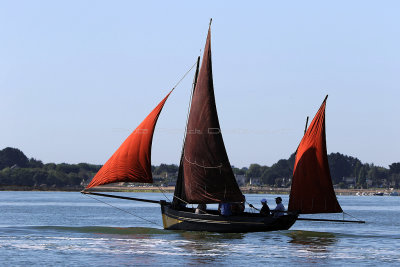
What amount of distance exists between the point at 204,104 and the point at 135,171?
6.00m

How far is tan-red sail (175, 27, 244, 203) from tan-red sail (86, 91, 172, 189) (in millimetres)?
2571

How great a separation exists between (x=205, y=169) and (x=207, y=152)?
1078 millimetres

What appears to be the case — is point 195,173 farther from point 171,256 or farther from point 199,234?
point 171,256

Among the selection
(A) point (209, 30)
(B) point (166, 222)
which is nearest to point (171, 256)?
(B) point (166, 222)

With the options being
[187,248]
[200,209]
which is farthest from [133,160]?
[187,248]

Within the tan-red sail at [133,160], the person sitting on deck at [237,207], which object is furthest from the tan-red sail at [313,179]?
the tan-red sail at [133,160]

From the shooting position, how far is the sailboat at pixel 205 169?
166 ft

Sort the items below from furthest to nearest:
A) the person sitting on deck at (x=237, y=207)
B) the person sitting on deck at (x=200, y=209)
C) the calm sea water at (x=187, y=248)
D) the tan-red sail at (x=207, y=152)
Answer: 1. the person sitting on deck at (x=237, y=207)
2. the person sitting on deck at (x=200, y=209)
3. the tan-red sail at (x=207, y=152)
4. the calm sea water at (x=187, y=248)

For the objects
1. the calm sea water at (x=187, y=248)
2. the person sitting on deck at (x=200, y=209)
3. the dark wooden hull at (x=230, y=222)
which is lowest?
the calm sea water at (x=187, y=248)

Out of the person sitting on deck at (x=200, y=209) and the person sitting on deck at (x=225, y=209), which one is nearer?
the person sitting on deck at (x=225, y=209)

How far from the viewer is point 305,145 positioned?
2069 inches

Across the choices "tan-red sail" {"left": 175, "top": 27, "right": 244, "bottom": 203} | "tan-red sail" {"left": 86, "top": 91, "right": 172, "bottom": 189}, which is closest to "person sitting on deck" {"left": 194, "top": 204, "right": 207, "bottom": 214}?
"tan-red sail" {"left": 175, "top": 27, "right": 244, "bottom": 203}

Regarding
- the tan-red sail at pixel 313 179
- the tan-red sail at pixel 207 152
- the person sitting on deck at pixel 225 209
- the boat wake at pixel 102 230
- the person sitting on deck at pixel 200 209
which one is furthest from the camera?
the boat wake at pixel 102 230

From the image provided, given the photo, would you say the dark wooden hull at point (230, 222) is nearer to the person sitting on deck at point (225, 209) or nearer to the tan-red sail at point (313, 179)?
the person sitting on deck at point (225, 209)
